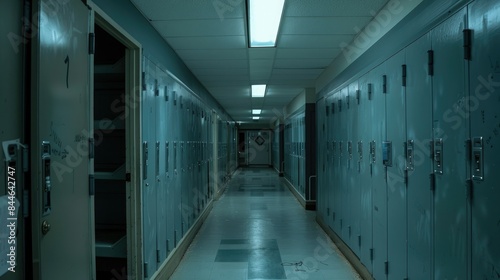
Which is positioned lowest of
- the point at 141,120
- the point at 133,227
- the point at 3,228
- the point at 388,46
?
the point at 133,227

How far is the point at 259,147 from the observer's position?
20.4m

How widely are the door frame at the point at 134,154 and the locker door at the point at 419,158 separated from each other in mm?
2004

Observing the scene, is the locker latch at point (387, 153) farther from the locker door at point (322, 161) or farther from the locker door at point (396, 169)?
the locker door at point (322, 161)

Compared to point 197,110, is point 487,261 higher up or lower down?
lower down

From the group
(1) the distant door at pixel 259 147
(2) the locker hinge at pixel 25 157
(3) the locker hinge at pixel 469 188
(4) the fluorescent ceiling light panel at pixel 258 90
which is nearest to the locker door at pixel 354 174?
(3) the locker hinge at pixel 469 188

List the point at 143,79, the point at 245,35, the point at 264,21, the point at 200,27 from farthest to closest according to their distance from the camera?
the point at 245,35 → the point at 200,27 → the point at 264,21 → the point at 143,79

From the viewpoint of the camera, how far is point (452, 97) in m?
1.85

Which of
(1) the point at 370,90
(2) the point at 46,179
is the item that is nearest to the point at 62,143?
(2) the point at 46,179

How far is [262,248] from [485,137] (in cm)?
338

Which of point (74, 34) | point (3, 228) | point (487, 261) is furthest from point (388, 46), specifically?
point (3, 228)

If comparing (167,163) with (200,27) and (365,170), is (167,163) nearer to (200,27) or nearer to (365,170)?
(200,27)

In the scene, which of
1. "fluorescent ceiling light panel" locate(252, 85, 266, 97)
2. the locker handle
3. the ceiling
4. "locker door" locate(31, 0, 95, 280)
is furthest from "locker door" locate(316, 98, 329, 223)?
the locker handle

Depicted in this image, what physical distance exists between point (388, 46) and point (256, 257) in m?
2.68

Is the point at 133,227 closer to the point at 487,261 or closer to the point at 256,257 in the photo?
the point at 256,257
